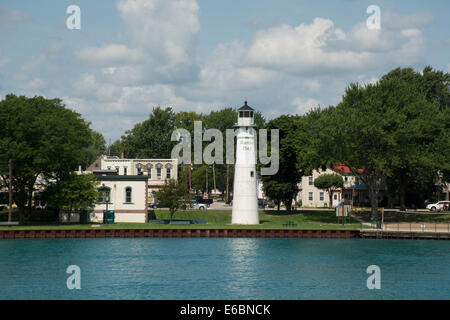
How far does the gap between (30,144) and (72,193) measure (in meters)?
7.29

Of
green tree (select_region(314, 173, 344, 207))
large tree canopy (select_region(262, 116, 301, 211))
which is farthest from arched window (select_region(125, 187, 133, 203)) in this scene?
green tree (select_region(314, 173, 344, 207))

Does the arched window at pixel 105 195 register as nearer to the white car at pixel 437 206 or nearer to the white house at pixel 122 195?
the white house at pixel 122 195

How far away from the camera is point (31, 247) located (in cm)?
6969

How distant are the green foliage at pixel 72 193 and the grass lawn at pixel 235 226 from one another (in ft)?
8.48

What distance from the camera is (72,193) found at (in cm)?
8088

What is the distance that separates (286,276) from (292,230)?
82.4ft

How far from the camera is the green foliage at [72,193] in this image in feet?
265

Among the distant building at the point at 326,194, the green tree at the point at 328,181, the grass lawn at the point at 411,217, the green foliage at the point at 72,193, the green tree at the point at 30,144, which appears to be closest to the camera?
the green tree at the point at 30,144

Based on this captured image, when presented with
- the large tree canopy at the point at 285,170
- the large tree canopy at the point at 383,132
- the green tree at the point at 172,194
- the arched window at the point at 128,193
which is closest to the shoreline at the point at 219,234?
the green tree at the point at 172,194

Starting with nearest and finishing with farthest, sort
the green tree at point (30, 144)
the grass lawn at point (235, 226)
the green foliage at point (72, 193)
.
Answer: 1. the green tree at point (30, 144)
2. the grass lawn at point (235, 226)
3. the green foliage at point (72, 193)

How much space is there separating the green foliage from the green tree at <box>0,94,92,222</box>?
220 cm

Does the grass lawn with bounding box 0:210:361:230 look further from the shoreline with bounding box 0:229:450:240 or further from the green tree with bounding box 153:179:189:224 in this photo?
the green tree with bounding box 153:179:189:224
